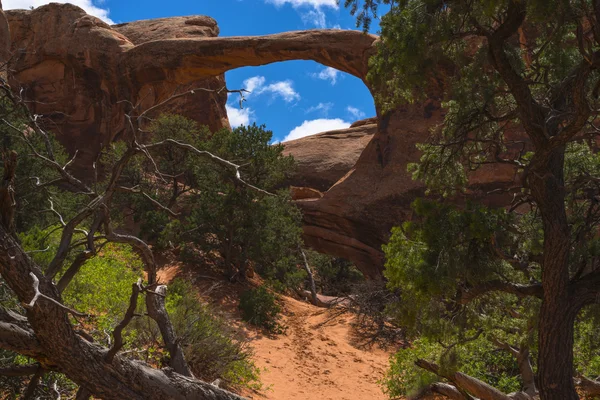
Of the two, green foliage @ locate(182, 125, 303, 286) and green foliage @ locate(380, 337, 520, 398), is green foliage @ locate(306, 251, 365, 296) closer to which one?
green foliage @ locate(182, 125, 303, 286)

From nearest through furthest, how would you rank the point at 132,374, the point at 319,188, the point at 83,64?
1. the point at 132,374
2. the point at 83,64
3. the point at 319,188

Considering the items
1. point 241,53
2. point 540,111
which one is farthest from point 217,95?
point 540,111

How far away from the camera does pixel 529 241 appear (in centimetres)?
729

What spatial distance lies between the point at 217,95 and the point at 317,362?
13979 mm

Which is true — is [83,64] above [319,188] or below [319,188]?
above

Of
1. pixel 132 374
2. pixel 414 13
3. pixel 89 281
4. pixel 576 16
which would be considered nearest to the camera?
pixel 132 374

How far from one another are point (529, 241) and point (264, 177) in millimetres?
12325

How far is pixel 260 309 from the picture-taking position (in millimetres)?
15680

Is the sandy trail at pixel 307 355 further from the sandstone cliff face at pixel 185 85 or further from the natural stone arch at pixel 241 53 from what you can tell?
the sandstone cliff face at pixel 185 85

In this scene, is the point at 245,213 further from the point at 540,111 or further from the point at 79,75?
the point at 79,75

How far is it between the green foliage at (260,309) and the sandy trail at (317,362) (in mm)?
529

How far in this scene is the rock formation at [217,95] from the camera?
22844 mm

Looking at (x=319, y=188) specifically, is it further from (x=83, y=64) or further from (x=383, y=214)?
(x=83, y=64)

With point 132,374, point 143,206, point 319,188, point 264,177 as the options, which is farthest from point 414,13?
point 319,188
